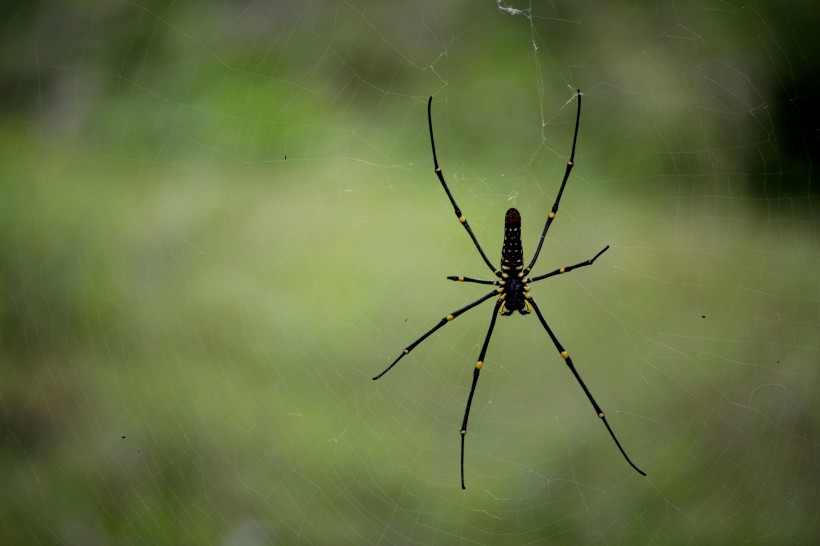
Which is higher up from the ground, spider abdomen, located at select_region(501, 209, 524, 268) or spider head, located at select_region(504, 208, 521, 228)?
spider head, located at select_region(504, 208, 521, 228)

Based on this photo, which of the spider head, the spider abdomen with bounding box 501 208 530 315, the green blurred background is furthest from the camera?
the green blurred background

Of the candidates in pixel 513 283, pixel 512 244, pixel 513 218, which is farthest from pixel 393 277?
pixel 513 218

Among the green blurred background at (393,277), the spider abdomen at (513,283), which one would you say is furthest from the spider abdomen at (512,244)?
the green blurred background at (393,277)

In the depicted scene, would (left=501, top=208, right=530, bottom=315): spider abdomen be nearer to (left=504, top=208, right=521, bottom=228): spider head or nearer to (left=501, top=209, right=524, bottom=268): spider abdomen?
(left=501, top=209, right=524, bottom=268): spider abdomen

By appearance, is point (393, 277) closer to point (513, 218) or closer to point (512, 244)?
point (512, 244)

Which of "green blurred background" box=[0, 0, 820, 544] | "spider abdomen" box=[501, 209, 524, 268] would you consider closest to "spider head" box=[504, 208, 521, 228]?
"spider abdomen" box=[501, 209, 524, 268]

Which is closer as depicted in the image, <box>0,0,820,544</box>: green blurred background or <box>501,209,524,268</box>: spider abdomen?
<box>501,209,524,268</box>: spider abdomen

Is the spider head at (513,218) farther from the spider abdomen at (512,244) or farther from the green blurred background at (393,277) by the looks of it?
the green blurred background at (393,277)

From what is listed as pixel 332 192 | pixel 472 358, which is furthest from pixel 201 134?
pixel 472 358

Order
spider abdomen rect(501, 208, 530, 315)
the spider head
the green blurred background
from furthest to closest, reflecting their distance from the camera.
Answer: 1. the green blurred background
2. spider abdomen rect(501, 208, 530, 315)
3. the spider head
